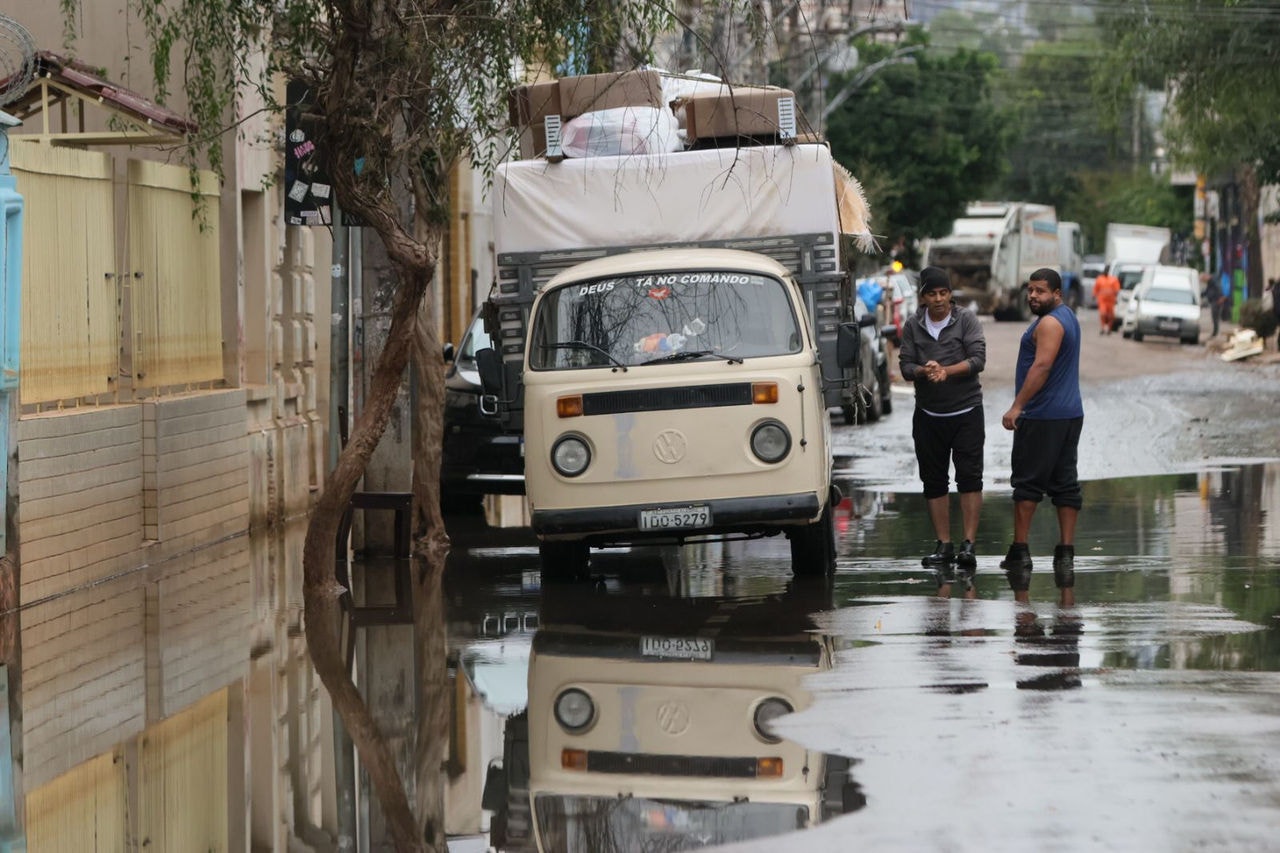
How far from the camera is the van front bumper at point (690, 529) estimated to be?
488 inches

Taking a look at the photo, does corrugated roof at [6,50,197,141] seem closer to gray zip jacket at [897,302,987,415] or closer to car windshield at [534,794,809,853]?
gray zip jacket at [897,302,987,415]

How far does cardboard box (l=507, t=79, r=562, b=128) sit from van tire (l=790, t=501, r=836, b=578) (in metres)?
3.90

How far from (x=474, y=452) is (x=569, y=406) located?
5.03 meters

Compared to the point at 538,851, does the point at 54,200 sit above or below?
above

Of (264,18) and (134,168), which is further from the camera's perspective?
(134,168)

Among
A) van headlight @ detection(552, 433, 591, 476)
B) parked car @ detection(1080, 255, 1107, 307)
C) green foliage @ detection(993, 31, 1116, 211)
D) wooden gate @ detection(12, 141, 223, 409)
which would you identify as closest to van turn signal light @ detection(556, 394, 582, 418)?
van headlight @ detection(552, 433, 591, 476)

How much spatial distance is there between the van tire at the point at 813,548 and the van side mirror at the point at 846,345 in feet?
2.90

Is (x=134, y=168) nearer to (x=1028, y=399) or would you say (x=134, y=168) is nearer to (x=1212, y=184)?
(x=1028, y=399)

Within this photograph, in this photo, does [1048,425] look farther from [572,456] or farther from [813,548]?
→ [572,456]

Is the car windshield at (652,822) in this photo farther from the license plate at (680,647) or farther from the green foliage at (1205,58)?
the green foliage at (1205,58)

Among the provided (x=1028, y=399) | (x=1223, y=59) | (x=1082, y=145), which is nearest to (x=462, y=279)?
(x=1223, y=59)

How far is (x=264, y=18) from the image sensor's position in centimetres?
1415

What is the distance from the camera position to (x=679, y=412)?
12.4 m

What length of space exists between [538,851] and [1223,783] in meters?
2.29
